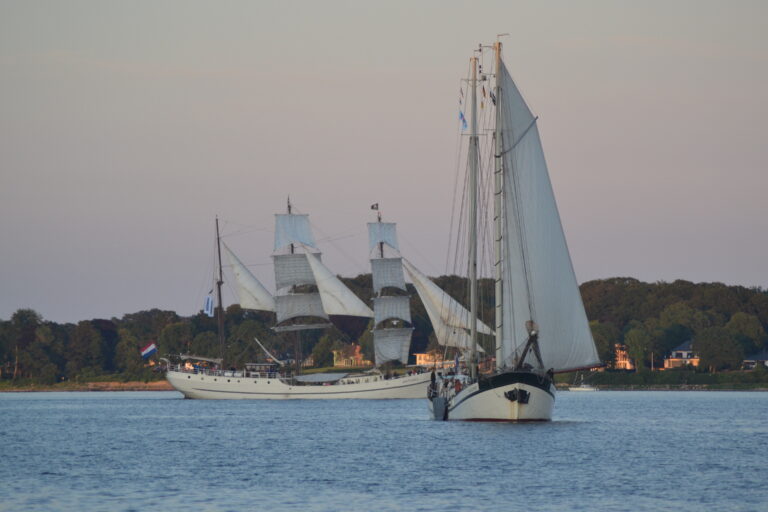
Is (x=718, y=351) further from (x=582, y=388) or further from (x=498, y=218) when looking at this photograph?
(x=498, y=218)

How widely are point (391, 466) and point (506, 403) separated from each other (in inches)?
498

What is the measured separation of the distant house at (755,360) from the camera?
191875 mm

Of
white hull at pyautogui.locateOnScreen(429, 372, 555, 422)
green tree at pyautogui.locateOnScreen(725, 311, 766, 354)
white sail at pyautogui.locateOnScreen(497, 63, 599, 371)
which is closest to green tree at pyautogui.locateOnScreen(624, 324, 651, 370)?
green tree at pyautogui.locateOnScreen(725, 311, 766, 354)

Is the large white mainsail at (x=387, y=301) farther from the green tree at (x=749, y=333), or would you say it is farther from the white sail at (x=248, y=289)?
the green tree at (x=749, y=333)

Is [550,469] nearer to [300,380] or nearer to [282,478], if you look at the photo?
[282,478]

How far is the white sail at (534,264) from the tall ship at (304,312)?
75246mm

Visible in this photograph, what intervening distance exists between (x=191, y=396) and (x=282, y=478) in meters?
103

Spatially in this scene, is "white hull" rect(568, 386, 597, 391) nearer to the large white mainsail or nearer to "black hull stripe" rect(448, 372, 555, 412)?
the large white mainsail

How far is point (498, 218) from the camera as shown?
65.8m

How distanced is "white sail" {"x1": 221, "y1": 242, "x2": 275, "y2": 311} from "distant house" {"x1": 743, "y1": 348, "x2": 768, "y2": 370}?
7861cm

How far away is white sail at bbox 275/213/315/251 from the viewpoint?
14788 centimetres

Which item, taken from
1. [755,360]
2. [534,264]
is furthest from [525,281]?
[755,360]

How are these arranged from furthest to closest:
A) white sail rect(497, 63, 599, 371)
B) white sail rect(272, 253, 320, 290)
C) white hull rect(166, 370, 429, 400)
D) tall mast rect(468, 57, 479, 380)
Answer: white sail rect(272, 253, 320, 290)
white hull rect(166, 370, 429, 400)
tall mast rect(468, 57, 479, 380)
white sail rect(497, 63, 599, 371)

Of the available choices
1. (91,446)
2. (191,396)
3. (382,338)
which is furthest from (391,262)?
(91,446)
